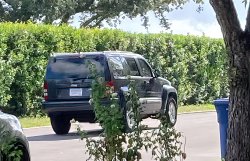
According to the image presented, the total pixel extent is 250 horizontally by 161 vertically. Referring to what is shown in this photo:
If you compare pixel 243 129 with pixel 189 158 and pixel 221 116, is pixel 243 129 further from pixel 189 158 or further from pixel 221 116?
pixel 189 158

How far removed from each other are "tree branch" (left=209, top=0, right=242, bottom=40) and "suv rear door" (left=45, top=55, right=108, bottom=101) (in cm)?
968

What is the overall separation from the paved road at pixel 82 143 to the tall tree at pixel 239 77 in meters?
5.00

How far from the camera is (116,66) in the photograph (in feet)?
58.9

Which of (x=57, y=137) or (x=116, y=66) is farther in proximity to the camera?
(x=116, y=66)

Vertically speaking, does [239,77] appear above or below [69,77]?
below

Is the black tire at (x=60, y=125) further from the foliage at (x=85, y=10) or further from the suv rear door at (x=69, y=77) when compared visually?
the foliage at (x=85, y=10)

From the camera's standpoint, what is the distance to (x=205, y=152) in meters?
14.3

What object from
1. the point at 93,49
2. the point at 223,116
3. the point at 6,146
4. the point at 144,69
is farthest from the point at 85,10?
the point at 6,146

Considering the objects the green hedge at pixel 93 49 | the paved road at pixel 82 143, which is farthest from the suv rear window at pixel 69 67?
the green hedge at pixel 93 49

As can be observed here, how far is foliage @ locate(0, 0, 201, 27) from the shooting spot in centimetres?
3900

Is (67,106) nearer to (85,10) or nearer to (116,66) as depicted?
(116,66)

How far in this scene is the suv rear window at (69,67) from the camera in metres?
17.7

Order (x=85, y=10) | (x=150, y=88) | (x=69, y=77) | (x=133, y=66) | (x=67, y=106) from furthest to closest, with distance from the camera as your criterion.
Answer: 1. (x=85, y=10)
2. (x=150, y=88)
3. (x=133, y=66)
4. (x=69, y=77)
5. (x=67, y=106)

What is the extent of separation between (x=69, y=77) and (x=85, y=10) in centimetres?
2649
